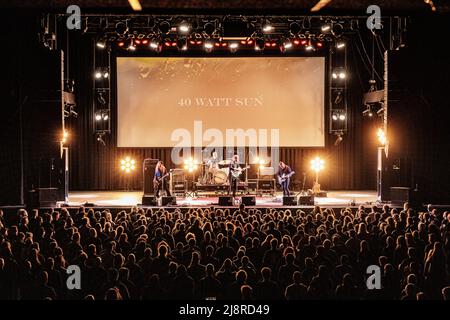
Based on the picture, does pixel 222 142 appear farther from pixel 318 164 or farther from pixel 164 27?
pixel 164 27

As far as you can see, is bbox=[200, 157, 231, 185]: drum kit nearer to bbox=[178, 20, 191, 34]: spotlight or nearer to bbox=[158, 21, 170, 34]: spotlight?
bbox=[178, 20, 191, 34]: spotlight

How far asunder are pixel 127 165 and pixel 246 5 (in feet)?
51.1

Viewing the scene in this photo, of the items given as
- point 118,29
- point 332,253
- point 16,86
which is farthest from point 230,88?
point 332,253

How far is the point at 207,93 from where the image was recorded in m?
21.3

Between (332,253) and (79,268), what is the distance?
135 inches

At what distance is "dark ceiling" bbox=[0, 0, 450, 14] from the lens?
7152mm

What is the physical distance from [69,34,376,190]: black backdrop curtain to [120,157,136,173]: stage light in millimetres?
193

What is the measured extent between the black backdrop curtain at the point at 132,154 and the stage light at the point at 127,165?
193 millimetres

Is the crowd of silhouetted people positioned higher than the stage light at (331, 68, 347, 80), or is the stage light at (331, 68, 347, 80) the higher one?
the stage light at (331, 68, 347, 80)

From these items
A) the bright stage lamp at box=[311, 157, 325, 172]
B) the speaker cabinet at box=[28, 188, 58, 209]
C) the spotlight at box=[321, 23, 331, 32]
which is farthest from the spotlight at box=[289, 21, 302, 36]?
the speaker cabinet at box=[28, 188, 58, 209]

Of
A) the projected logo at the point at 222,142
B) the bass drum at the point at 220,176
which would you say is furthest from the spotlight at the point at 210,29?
the bass drum at the point at 220,176

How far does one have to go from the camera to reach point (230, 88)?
2134 centimetres
